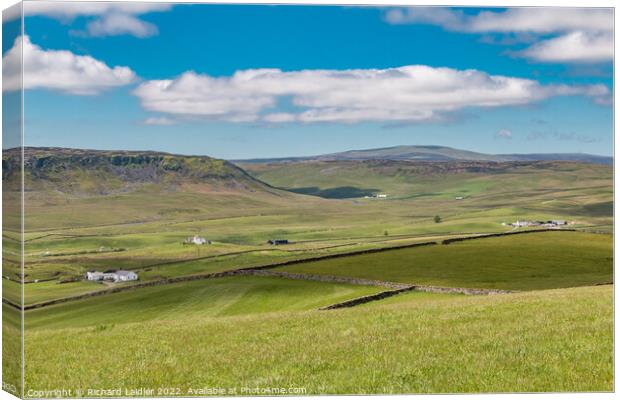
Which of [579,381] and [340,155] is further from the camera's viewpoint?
[340,155]

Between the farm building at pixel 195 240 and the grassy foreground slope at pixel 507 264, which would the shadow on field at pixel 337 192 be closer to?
the farm building at pixel 195 240

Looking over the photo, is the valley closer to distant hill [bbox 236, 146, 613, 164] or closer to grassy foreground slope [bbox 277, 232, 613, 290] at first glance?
grassy foreground slope [bbox 277, 232, 613, 290]

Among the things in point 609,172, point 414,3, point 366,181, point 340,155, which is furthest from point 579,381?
point 366,181

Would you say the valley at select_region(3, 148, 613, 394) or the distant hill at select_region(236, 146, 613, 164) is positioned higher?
the distant hill at select_region(236, 146, 613, 164)

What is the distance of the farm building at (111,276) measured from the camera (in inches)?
1007

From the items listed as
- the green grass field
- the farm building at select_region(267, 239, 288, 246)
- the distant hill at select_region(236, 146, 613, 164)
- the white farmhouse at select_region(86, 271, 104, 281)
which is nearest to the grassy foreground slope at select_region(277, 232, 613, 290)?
the green grass field

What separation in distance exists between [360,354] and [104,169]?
410 inches

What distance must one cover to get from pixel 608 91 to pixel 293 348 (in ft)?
29.8

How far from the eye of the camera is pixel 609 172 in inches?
719

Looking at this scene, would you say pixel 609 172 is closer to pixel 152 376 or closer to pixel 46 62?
pixel 152 376

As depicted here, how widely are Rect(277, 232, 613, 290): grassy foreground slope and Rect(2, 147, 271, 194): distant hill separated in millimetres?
4971

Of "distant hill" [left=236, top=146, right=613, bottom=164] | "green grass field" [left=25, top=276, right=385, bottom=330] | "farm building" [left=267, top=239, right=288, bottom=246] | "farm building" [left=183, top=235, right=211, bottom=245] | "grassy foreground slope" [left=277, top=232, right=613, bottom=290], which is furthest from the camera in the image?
"farm building" [left=267, top=239, right=288, bottom=246]

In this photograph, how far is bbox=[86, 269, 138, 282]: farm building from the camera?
2557 centimetres

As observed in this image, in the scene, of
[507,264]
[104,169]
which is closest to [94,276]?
[104,169]
